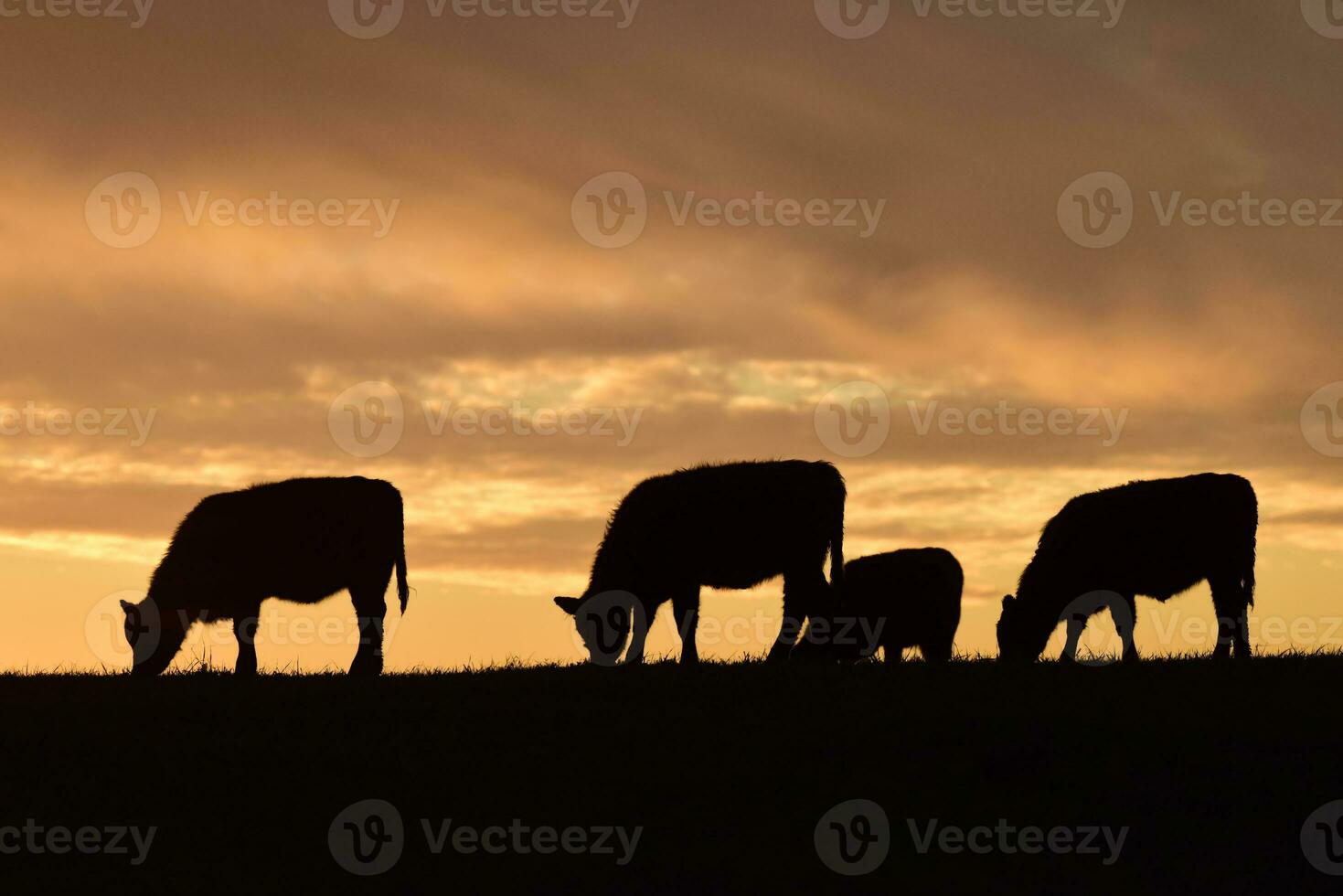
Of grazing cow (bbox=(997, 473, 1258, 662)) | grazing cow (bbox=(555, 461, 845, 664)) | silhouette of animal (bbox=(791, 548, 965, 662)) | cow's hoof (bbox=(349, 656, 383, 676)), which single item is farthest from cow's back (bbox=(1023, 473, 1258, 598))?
cow's hoof (bbox=(349, 656, 383, 676))

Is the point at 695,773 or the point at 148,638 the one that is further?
the point at 148,638

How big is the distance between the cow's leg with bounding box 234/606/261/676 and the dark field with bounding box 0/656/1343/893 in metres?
3.79

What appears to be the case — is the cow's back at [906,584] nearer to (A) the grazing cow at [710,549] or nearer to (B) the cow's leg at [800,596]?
(B) the cow's leg at [800,596]

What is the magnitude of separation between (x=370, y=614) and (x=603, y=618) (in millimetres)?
4066

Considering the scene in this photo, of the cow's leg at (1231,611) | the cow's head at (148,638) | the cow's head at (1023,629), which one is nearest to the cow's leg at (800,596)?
the cow's head at (1023,629)

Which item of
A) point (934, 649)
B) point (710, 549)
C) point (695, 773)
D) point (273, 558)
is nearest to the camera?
point (695, 773)

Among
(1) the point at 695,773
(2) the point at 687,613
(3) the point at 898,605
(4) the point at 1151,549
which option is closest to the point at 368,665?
(2) the point at 687,613

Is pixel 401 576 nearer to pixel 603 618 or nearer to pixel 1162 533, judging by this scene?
pixel 603 618

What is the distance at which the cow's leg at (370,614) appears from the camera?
21359 millimetres

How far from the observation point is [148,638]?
21.3 metres

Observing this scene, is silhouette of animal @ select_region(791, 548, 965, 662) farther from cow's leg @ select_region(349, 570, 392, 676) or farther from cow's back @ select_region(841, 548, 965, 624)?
cow's leg @ select_region(349, 570, 392, 676)

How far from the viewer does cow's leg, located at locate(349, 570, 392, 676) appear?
2136cm

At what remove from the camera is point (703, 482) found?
2100cm

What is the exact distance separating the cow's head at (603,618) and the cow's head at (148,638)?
587 cm
